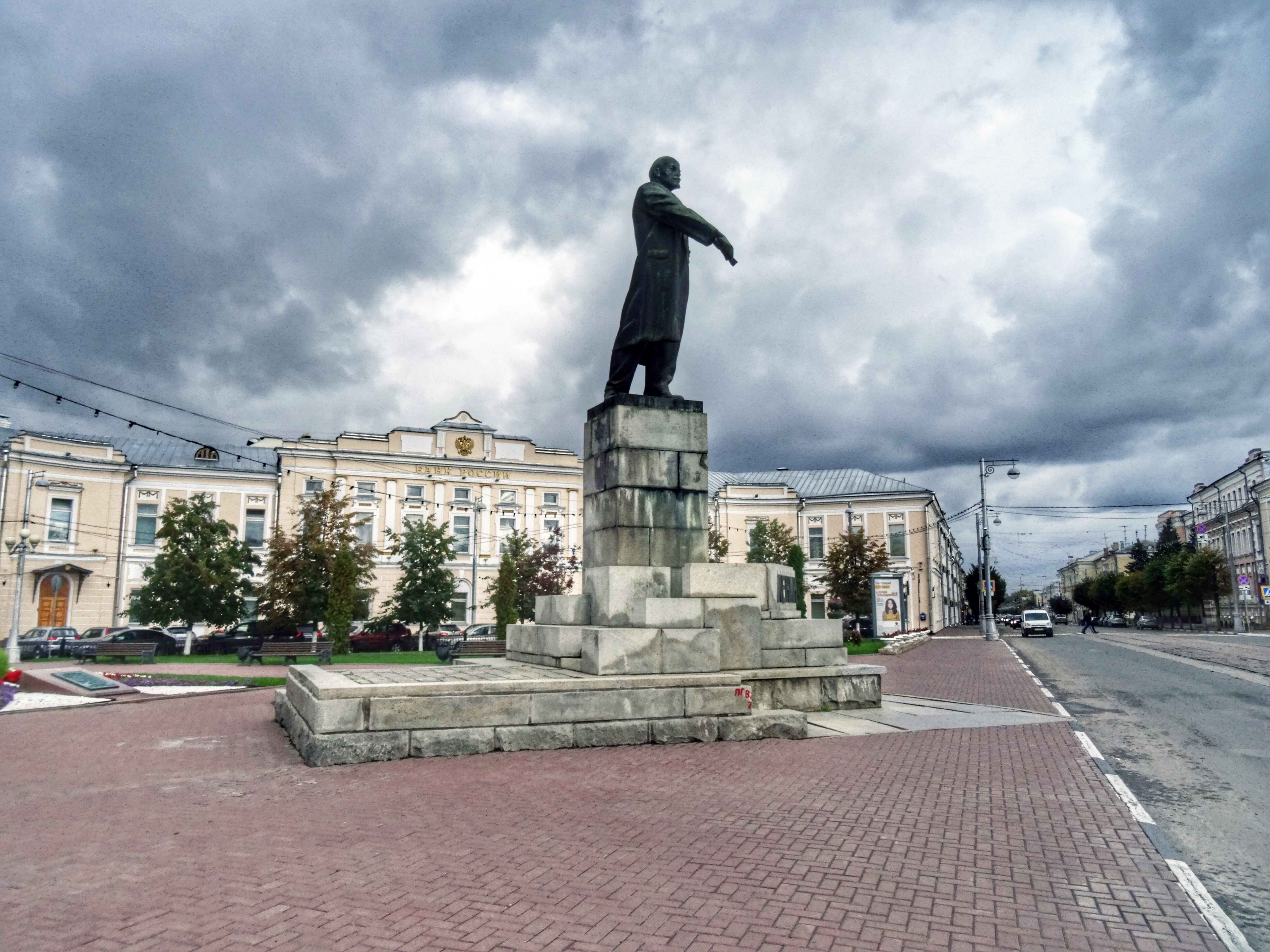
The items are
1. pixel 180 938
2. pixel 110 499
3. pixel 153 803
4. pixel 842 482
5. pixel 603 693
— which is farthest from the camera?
pixel 842 482

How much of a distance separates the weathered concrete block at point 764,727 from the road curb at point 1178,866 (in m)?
2.90

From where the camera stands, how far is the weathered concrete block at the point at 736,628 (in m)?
10.0

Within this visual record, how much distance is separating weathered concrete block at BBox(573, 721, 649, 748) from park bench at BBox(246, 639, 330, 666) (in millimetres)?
19930

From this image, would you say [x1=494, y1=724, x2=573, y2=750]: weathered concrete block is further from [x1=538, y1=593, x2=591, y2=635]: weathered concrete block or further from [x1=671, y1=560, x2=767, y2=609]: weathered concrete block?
[x1=671, y1=560, x2=767, y2=609]: weathered concrete block

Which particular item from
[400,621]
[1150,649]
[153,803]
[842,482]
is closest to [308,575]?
[400,621]

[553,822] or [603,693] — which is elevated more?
[603,693]

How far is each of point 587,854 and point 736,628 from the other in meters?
5.25

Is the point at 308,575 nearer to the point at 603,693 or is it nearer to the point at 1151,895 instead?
the point at 603,693

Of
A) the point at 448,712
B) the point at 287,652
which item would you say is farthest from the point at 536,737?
the point at 287,652

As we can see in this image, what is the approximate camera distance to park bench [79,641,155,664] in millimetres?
26641

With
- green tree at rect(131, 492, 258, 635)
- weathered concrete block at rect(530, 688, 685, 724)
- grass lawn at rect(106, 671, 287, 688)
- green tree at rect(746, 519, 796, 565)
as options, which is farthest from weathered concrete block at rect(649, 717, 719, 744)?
green tree at rect(746, 519, 796, 565)

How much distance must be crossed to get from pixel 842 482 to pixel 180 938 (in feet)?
212

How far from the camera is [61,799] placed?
6.67 m

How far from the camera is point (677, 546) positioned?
10.8m
